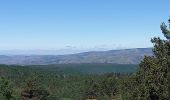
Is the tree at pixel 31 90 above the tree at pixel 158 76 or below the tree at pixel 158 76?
below

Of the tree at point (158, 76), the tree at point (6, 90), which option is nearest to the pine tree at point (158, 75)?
the tree at point (158, 76)

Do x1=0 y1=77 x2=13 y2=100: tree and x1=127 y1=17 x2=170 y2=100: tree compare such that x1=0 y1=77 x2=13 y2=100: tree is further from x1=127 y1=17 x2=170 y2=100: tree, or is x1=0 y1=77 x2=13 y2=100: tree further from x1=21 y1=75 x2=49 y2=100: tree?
x1=127 y1=17 x2=170 y2=100: tree

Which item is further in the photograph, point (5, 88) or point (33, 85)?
point (33, 85)

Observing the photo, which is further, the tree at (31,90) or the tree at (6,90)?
the tree at (31,90)

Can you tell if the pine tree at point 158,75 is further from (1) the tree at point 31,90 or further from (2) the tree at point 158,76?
(1) the tree at point 31,90

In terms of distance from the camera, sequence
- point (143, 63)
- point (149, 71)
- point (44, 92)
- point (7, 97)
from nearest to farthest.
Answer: point (149, 71) < point (143, 63) < point (7, 97) < point (44, 92)

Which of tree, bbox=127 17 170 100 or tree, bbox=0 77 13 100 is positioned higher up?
tree, bbox=127 17 170 100

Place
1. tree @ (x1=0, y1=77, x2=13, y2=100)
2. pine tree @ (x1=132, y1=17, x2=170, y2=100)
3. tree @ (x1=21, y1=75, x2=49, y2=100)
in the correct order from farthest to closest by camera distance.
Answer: tree @ (x1=21, y1=75, x2=49, y2=100) → tree @ (x1=0, y1=77, x2=13, y2=100) → pine tree @ (x1=132, y1=17, x2=170, y2=100)

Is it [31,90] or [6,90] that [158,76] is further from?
[31,90]

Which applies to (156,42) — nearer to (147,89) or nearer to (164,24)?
(164,24)

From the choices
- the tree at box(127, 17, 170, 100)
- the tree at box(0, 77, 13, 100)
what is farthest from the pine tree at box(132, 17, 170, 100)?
the tree at box(0, 77, 13, 100)

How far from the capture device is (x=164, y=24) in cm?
4425

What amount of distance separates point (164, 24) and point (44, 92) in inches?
4762

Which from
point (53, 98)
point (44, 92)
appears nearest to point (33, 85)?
point (44, 92)
